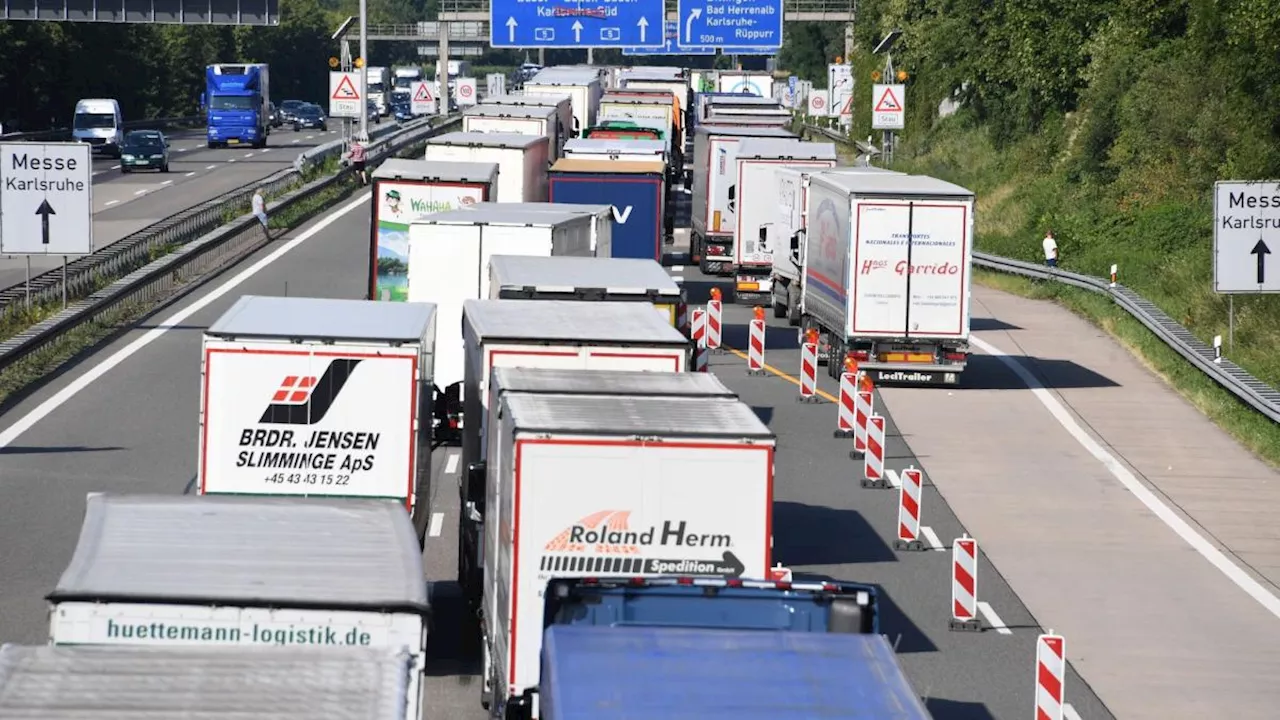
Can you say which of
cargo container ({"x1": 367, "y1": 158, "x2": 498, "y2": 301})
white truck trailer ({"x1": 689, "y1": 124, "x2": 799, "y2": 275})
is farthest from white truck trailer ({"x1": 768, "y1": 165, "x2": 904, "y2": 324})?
cargo container ({"x1": 367, "y1": 158, "x2": 498, "y2": 301})

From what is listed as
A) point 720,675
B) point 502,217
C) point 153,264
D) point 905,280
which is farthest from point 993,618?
point 153,264

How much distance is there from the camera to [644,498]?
12.9m

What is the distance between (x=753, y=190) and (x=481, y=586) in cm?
2387

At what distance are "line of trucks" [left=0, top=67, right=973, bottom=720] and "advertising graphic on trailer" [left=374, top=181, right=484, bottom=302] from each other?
5.49 m

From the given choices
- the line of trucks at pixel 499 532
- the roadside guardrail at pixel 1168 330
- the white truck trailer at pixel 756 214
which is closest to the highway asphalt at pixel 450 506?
the line of trucks at pixel 499 532

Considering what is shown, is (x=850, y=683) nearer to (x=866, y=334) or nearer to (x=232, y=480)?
(x=232, y=480)

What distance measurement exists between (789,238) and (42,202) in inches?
521

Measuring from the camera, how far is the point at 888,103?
55.9 meters

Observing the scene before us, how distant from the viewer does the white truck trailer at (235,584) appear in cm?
969

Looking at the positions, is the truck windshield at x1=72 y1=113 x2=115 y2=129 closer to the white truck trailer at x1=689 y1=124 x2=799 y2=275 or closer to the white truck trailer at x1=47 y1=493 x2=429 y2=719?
the white truck trailer at x1=689 y1=124 x2=799 y2=275

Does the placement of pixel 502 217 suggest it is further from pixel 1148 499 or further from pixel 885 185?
pixel 1148 499

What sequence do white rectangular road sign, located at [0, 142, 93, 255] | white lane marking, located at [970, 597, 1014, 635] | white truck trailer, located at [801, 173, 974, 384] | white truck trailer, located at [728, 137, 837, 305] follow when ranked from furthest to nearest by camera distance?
white truck trailer, located at [728, 137, 837, 305] → white truck trailer, located at [801, 173, 974, 384] → white rectangular road sign, located at [0, 142, 93, 255] → white lane marking, located at [970, 597, 1014, 635]

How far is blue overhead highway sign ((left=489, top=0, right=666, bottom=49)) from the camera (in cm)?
7331

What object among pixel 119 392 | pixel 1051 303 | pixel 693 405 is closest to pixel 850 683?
pixel 693 405
